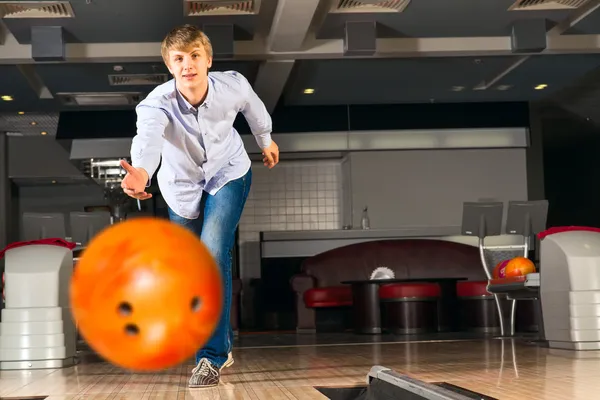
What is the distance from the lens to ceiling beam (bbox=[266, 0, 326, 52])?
19.8 feet

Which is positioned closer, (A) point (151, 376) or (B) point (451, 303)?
(A) point (151, 376)

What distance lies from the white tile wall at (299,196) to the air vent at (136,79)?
2.71 m

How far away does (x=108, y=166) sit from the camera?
10578 mm

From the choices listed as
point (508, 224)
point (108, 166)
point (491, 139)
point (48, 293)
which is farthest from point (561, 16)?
point (108, 166)

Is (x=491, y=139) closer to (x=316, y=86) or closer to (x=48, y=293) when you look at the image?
(x=316, y=86)

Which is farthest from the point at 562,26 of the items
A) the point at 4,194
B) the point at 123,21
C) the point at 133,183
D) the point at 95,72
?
the point at 4,194

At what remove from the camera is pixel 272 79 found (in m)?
8.12

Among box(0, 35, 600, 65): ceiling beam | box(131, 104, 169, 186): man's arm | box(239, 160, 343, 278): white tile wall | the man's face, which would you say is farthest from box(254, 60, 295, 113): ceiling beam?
the man's face

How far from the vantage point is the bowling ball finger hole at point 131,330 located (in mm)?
980

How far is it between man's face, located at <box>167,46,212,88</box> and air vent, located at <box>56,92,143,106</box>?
7.27 meters

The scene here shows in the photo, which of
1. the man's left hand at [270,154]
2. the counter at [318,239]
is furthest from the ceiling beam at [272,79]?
the man's left hand at [270,154]

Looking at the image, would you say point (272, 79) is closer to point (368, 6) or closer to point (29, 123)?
point (368, 6)

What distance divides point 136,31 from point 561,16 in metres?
3.47

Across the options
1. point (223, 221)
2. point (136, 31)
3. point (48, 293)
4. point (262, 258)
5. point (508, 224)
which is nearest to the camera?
point (223, 221)
